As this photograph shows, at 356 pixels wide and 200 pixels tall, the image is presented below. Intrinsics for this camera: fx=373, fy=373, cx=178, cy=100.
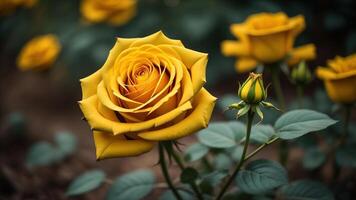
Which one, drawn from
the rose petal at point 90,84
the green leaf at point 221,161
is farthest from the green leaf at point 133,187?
the rose petal at point 90,84

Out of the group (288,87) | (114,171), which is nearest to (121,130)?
(114,171)

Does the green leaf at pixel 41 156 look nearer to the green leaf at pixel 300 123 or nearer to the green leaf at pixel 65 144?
the green leaf at pixel 65 144

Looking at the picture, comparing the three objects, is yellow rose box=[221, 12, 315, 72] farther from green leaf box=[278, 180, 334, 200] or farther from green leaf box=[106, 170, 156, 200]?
green leaf box=[106, 170, 156, 200]

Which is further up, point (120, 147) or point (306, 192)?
point (120, 147)

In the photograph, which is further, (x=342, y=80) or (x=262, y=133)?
(x=342, y=80)

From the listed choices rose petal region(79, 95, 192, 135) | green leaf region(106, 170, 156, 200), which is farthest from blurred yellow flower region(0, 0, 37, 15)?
rose petal region(79, 95, 192, 135)

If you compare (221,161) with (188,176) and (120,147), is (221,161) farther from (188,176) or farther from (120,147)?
(120,147)

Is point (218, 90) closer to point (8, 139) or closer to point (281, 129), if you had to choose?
point (8, 139)

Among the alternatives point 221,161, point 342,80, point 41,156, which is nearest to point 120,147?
point 221,161

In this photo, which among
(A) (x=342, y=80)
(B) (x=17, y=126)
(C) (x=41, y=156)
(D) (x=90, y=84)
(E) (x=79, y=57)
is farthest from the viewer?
(E) (x=79, y=57)
